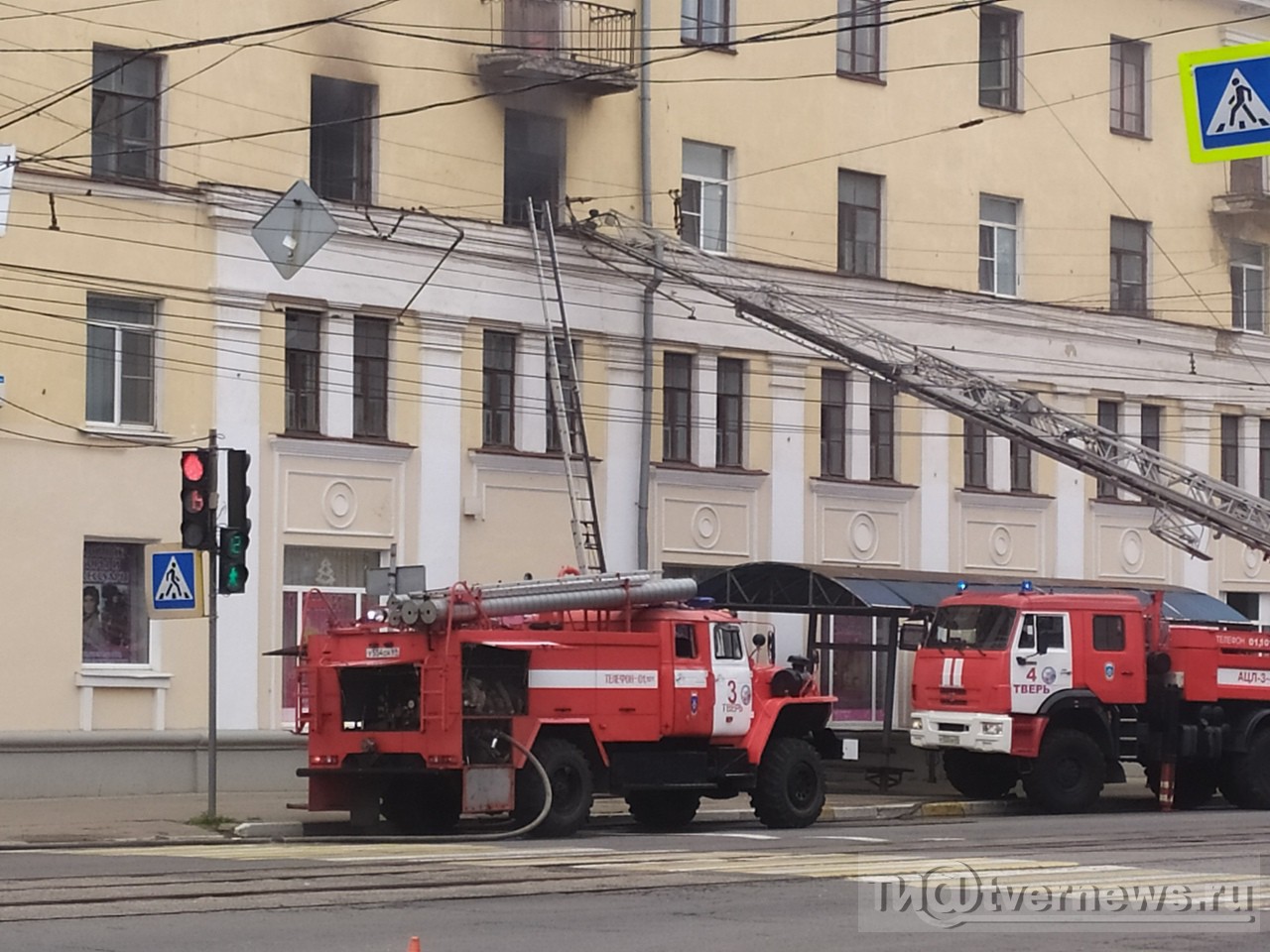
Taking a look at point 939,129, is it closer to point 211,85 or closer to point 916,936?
point 211,85

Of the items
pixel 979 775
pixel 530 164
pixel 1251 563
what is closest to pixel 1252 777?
pixel 979 775

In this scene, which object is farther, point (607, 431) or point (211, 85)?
point (607, 431)

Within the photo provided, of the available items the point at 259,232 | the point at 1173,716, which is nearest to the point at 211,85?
the point at 259,232

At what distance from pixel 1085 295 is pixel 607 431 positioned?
1055cm

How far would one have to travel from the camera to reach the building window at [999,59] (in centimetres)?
A: 3912

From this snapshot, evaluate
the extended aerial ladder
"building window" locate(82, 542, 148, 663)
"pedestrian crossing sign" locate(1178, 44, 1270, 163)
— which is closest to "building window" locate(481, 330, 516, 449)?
the extended aerial ladder

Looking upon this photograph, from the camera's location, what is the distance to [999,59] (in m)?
39.4

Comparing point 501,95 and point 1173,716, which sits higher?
point 501,95

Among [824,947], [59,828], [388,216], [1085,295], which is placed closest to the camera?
[824,947]

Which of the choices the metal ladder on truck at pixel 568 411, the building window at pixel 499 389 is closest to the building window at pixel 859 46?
the metal ladder on truck at pixel 568 411

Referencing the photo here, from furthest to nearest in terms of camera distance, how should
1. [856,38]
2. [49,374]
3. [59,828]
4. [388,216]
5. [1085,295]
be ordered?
[1085,295] → [856,38] → [388,216] → [49,374] → [59,828]

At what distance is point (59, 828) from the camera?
23.1m

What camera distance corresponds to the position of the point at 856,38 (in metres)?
37.3

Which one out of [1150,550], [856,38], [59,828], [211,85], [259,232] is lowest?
[59,828]
